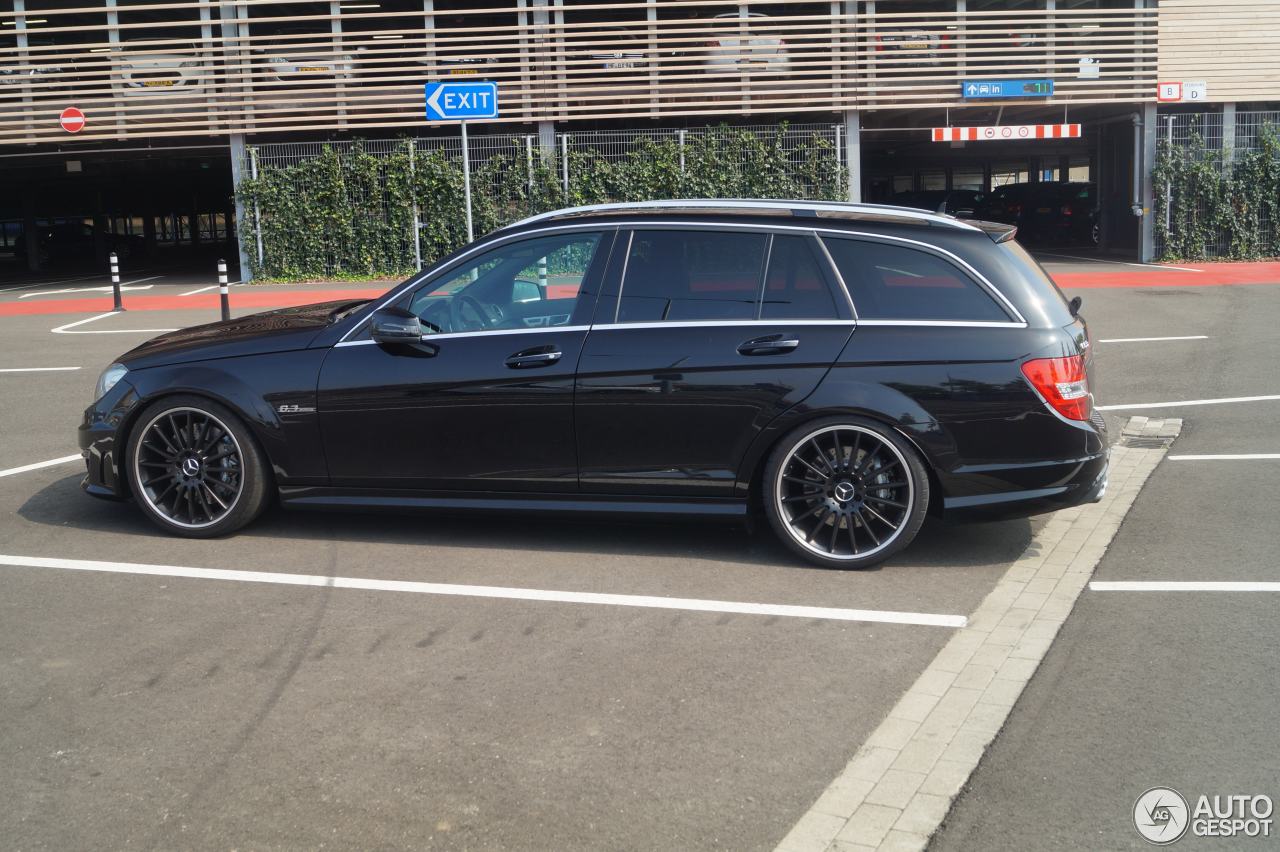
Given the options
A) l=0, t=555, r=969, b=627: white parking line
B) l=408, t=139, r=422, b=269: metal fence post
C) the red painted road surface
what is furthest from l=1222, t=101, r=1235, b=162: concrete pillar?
l=0, t=555, r=969, b=627: white parking line

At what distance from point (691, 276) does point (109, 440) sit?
308 cm

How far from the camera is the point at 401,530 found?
656 cm

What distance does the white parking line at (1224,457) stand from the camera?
25.8 feet

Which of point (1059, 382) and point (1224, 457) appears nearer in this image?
point (1059, 382)

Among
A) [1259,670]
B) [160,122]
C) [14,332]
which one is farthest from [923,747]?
[160,122]

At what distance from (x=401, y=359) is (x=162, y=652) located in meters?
1.87

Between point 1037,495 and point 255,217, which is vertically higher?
point 255,217

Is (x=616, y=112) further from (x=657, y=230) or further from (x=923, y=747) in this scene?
(x=923, y=747)

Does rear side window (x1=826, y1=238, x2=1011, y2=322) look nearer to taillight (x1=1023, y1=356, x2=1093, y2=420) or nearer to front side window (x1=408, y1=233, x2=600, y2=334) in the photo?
taillight (x1=1023, y1=356, x2=1093, y2=420)

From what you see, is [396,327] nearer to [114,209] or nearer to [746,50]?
[746,50]

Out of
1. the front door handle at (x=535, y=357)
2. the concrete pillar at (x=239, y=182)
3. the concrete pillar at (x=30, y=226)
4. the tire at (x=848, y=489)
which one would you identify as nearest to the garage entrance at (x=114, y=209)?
the concrete pillar at (x=30, y=226)

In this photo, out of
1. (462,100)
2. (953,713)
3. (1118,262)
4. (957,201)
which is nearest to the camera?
(953,713)

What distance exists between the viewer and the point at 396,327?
6.00 m

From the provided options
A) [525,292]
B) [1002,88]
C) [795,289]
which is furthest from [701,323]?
[1002,88]
